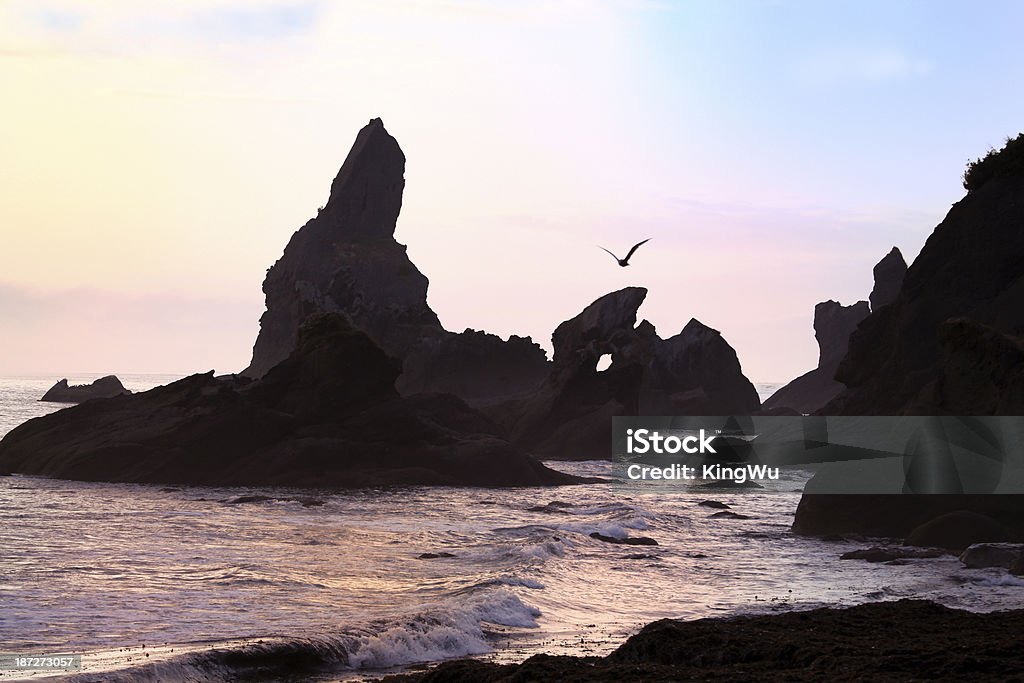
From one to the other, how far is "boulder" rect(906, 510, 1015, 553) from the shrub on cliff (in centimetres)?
1908

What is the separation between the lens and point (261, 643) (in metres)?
19.7

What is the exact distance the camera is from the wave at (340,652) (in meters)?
18.0

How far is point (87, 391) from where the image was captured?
17262 cm

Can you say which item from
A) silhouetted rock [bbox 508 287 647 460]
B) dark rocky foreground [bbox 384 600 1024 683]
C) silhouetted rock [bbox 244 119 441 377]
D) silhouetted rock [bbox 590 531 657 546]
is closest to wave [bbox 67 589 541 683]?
dark rocky foreground [bbox 384 600 1024 683]

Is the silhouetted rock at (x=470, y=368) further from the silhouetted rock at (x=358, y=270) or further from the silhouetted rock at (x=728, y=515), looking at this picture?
the silhouetted rock at (x=728, y=515)

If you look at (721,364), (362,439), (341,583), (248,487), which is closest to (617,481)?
(362,439)

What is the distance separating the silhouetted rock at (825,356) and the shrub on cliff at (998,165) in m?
101

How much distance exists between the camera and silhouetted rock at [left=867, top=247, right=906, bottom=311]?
13412 centimetres

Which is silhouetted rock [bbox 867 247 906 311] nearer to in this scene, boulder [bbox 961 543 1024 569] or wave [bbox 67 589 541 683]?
boulder [bbox 961 543 1024 569]

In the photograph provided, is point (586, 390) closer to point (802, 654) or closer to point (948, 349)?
point (948, 349)

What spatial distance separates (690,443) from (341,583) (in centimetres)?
7723

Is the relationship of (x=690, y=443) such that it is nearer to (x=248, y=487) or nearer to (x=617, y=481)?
(x=617, y=481)

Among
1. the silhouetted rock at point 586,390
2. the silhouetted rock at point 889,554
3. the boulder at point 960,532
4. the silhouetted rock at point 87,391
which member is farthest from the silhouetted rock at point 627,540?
the silhouetted rock at point 87,391

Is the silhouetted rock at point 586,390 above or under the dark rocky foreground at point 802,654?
above
